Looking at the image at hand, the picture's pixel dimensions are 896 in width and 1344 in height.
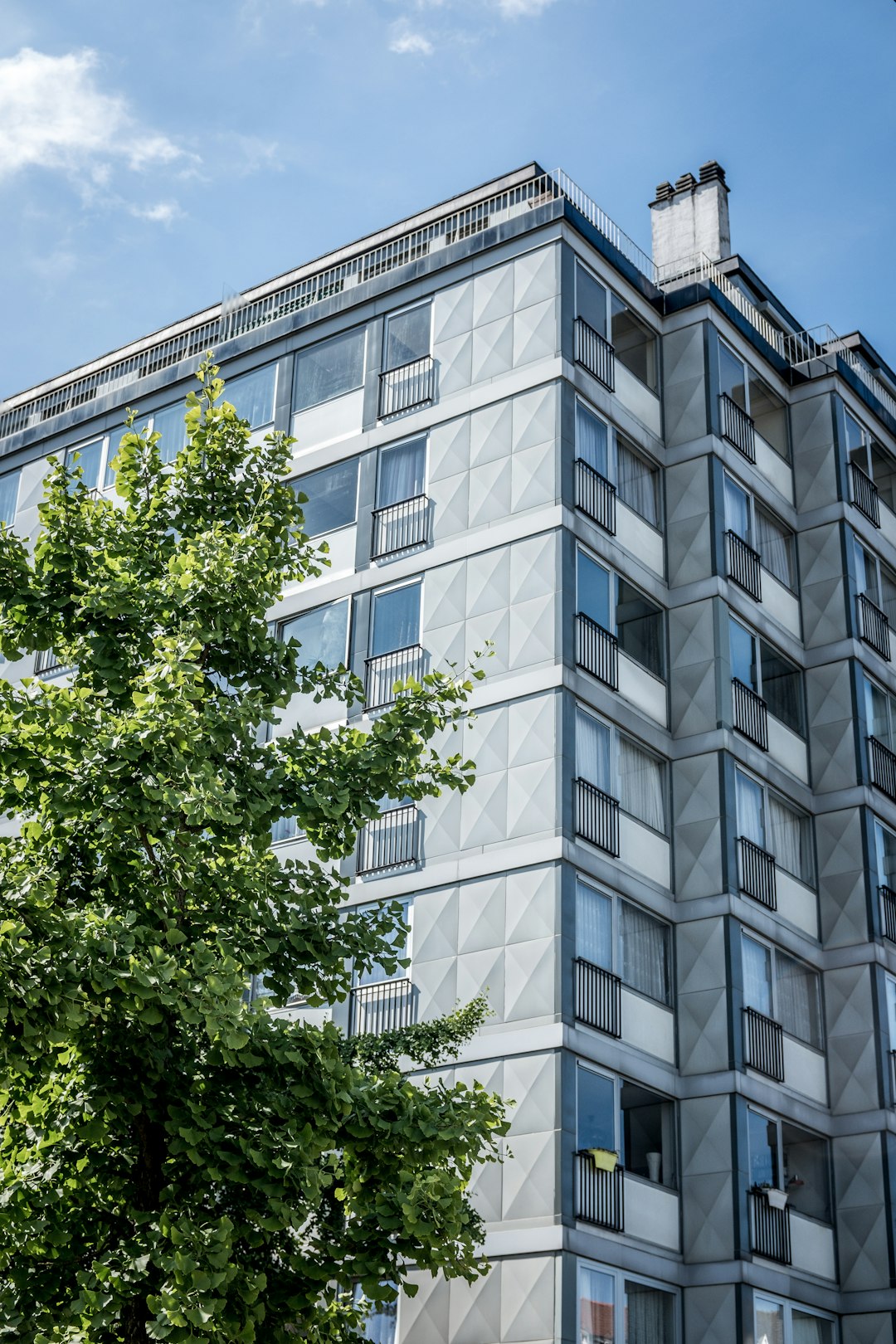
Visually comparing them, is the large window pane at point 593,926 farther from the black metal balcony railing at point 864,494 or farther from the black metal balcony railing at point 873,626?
the black metal balcony railing at point 864,494

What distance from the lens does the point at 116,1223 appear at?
14.2 meters

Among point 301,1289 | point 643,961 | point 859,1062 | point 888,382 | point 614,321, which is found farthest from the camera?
point 888,382

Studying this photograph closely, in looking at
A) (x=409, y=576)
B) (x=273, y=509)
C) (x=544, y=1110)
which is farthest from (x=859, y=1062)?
(x=273, y=509)

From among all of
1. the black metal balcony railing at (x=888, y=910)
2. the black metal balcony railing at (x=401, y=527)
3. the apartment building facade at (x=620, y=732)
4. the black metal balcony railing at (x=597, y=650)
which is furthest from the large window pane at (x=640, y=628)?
the black metal balcony railing at (x=888, y=910)

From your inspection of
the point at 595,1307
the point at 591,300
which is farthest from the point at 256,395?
the point at 595,1307

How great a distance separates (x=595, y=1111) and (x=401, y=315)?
51.3 ft

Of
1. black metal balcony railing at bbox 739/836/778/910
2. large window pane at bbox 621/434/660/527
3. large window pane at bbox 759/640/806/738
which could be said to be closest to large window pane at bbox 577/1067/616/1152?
black metal balcony railing at bbox 739/836/778/910

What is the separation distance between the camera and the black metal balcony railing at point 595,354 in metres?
29.9

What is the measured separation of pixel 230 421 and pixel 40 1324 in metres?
8.83

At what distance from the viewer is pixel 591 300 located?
101ft

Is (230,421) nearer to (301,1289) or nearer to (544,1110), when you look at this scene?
(301,1289)

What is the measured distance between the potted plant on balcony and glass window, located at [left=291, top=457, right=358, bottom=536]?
12.7m

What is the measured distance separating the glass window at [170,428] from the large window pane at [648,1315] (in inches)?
733

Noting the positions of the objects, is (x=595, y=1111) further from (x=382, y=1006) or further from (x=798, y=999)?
(x=798, y=999)
